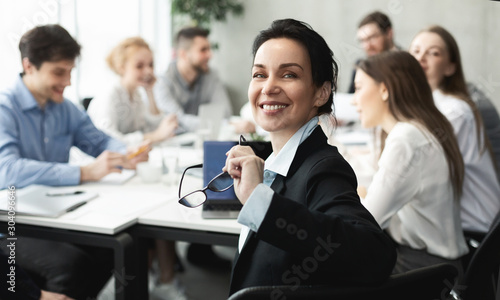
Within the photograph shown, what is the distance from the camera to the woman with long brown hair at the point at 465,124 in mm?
2195

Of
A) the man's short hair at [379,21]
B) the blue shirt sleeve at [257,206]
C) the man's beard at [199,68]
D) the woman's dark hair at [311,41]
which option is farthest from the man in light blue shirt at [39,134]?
the man's short hair at [379,21]

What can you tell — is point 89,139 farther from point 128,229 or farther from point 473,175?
point 473,175

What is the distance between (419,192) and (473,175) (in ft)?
2.36

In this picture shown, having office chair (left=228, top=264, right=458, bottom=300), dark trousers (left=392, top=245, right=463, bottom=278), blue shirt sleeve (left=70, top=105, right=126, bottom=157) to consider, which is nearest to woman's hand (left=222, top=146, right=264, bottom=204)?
office chair (left=228, top=264, right=458, bottom=300)

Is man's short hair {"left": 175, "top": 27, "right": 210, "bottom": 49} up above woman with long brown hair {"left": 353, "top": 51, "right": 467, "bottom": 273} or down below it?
above

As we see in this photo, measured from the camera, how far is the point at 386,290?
0.83 m

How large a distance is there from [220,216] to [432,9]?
4709 mm

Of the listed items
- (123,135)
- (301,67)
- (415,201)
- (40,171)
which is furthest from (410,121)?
(123,135)

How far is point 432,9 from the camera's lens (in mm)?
5480

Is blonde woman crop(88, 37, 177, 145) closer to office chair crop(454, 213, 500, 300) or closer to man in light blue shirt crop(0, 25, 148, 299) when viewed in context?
man in light blue shirt crop(0, 25, 148, 299)

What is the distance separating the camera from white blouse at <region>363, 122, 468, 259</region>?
5.49 ft

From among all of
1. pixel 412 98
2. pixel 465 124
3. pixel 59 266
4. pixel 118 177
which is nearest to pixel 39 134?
pixel 118 177

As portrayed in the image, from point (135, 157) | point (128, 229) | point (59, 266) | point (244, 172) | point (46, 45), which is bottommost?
point (59, 266)

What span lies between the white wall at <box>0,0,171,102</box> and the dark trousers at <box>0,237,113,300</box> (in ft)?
5.34
